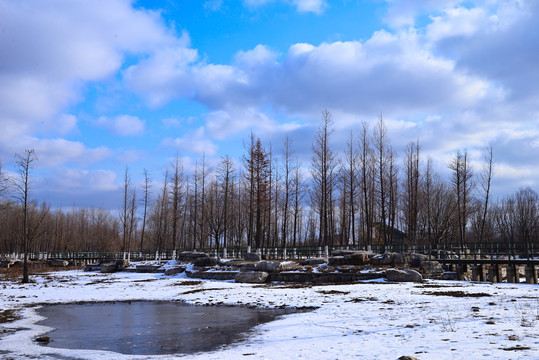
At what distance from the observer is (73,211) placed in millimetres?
113625

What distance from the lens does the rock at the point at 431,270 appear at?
25102 millimetres

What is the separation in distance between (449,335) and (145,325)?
27.0 ft

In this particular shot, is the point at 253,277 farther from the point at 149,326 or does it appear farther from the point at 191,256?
the point at 149,326

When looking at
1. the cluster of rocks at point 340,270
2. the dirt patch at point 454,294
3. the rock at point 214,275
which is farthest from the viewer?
the rock at point 214,275

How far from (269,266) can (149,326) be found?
16.4m

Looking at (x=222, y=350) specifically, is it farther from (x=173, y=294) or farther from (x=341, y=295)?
(x=173, y=294)

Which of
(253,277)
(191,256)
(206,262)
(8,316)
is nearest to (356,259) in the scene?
(253,277)

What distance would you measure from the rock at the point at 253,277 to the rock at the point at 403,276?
7789 mm

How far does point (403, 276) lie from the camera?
22438 millimetres

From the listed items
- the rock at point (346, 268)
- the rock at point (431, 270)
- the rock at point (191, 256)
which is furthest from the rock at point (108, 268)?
the rock at point (431, 270)

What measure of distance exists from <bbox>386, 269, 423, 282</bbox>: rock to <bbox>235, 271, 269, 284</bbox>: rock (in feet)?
25.6

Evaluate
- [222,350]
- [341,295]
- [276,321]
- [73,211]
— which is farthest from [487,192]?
[73,211]

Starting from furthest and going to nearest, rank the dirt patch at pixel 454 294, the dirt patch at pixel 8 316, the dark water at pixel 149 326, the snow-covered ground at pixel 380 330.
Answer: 1. the dirt patch at pixel 454 294
2. the dirt patch at pixel 8 316
3. the dark water at pixel 149 326
4. the snow-covered ground at pixel 380 330

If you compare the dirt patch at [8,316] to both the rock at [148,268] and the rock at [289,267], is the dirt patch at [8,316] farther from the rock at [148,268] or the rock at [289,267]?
the rock at [148,268]
